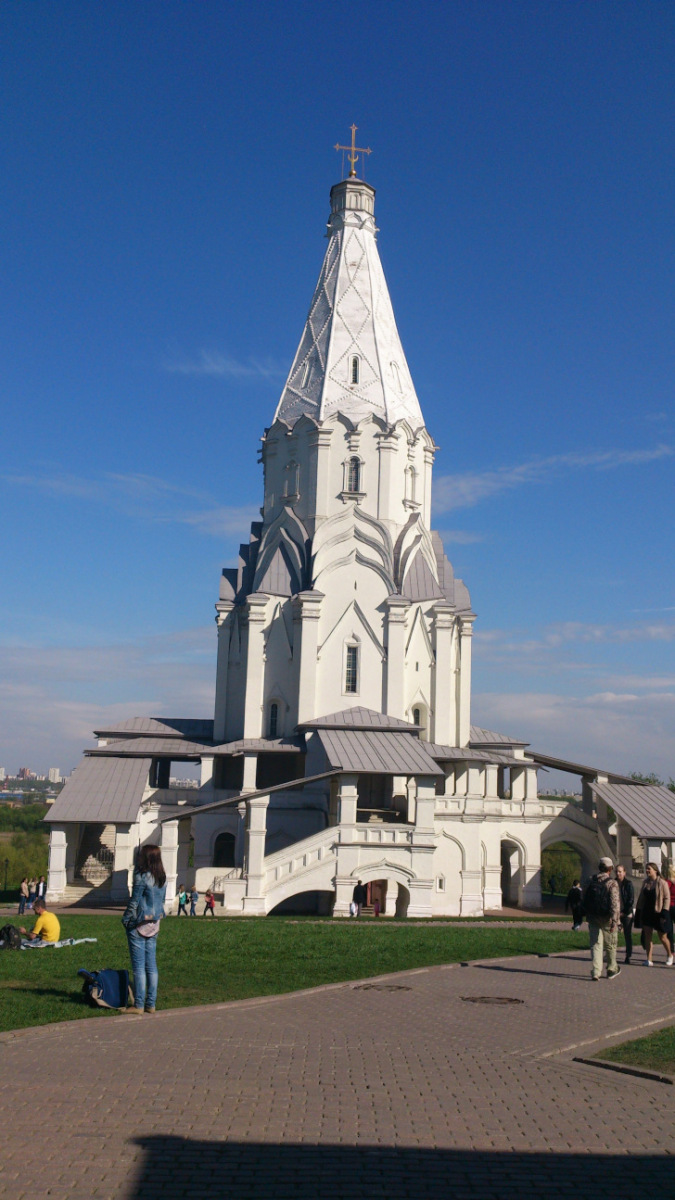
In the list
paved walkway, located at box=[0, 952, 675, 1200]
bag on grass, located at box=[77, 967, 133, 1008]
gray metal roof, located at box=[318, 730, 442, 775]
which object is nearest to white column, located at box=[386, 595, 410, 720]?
gray metal roof, located at box=[318, 730, 442, 775]

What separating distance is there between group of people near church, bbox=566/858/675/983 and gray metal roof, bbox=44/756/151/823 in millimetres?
18751

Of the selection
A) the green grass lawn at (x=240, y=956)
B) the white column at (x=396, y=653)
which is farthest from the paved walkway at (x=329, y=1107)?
the white column at (x=396, y=653)

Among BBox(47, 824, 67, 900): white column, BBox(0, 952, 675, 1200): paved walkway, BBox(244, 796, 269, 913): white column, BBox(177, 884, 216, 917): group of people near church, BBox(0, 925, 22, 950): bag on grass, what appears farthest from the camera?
BBox(47, 824, 67, 900): white column

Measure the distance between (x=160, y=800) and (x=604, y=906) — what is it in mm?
24844

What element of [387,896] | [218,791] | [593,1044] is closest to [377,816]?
[387,896]

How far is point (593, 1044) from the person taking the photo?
9273 millimetres


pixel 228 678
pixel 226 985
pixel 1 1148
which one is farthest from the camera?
pixel 228 678

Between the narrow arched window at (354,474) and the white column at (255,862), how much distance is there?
14366 mm

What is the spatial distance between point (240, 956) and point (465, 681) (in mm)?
24782

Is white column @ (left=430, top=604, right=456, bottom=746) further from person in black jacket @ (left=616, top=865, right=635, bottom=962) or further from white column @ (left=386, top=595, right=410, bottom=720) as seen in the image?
person in black jacket @ (left=616, top=865, right=635, bottom=962)

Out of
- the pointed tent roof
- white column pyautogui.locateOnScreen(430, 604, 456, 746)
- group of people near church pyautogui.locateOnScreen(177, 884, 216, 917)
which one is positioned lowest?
group of people near church pyautogui.locateOnScreen(177, 884, 216, 917)

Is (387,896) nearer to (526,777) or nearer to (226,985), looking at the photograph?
(526,777)

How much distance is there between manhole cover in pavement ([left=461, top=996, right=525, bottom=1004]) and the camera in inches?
447

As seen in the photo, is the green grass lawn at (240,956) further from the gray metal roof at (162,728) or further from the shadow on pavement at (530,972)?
the gray metal roof at (162,728)
